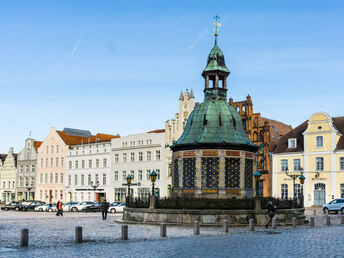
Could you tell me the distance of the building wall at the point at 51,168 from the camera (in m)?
84.2

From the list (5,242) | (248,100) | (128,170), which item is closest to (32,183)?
(128,170)

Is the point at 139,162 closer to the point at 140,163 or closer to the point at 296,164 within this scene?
the point at 140,163

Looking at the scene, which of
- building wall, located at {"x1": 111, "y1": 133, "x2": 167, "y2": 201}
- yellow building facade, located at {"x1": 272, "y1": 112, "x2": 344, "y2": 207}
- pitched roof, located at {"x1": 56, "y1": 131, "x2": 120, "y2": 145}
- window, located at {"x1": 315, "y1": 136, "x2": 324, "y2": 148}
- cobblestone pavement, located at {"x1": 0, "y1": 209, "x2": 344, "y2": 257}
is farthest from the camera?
pitched roof, located at {"x1": 56, "y1": 131, "x2": 120, "y2": 145}

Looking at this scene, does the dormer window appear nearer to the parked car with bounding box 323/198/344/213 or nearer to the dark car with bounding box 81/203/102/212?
the parked car with bounding box 323/198/344/213

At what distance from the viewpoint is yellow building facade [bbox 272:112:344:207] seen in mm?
57781

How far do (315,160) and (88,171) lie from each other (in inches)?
1417

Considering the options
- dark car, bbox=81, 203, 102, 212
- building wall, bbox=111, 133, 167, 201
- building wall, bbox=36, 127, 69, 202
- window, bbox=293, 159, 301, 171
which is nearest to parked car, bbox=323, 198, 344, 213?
window, bbox=293, 159, 301, 171

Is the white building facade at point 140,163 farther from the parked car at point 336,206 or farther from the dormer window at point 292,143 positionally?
the parked car at point 336,206

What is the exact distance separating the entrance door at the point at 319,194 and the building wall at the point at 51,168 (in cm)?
Result: 4205

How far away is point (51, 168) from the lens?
86188 millimetres

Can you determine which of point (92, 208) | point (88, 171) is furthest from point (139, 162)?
point (92, 208)

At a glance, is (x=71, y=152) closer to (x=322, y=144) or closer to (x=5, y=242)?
(x=322, y=144)

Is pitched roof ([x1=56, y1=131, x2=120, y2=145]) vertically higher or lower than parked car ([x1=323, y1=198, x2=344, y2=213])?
higher

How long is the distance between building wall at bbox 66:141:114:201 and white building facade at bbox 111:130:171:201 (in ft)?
4.97
